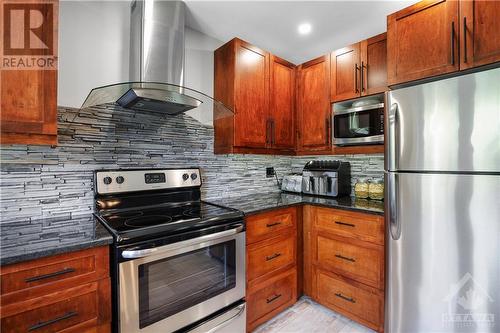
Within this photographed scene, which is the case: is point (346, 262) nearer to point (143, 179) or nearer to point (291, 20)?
point (143, 179)

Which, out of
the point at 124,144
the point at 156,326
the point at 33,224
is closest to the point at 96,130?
the point at 124,144

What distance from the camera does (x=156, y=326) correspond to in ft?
3.92

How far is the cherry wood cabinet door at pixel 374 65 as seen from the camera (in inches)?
75.5

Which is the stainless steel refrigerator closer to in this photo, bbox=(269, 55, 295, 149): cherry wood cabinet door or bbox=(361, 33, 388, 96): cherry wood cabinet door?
bbox=(361, 33, 388, 96): cherry wood cabinet door

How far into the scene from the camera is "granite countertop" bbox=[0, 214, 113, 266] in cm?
90

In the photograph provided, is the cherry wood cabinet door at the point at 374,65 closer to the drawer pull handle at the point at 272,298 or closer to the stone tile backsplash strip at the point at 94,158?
the stone tile backsplash strip at the point at 94,158

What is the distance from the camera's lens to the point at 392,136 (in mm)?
1515

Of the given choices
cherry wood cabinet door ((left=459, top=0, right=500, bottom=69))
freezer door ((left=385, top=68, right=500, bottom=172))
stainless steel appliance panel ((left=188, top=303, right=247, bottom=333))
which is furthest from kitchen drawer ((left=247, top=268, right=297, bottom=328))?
cherry wood cabinet door ((left=459, top=0, right=500, bottom=69))

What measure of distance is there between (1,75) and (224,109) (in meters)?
1.17

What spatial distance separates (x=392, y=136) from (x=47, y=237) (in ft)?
6.62

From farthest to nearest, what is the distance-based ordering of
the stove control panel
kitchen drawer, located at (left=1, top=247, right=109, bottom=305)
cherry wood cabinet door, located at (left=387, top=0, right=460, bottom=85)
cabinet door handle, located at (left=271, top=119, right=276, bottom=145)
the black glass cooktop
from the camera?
cabinet door handle, located at (left=271, top=119, right=276, bottom=145)
the stove control panel
cherry wood cabinet door, located at (left=387, top=0, right=460, bottom=85)
the black glass cooktop
kitchen drawer, located at (left=1, top=247, right=109, bottom=305)

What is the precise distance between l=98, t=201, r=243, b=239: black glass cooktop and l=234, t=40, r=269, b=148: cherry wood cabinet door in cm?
67

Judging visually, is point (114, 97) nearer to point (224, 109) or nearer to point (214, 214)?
point (224, 109)

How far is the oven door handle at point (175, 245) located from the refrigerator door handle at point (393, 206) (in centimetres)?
100
